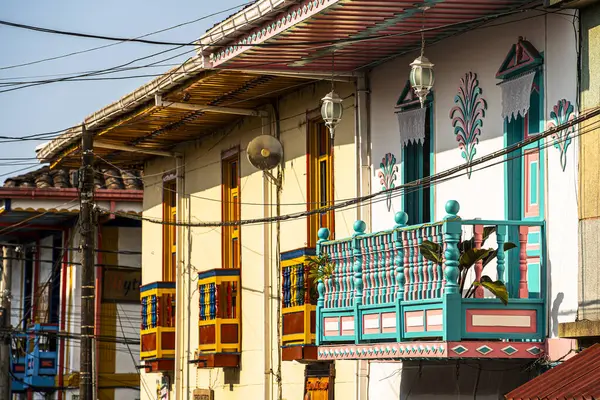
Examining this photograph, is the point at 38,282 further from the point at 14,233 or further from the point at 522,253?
the point at 522,253

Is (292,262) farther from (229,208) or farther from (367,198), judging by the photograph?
(229,208)

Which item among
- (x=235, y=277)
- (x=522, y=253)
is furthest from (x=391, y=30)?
(x=235, y=277)

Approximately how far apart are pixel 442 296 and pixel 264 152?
640 centimetres

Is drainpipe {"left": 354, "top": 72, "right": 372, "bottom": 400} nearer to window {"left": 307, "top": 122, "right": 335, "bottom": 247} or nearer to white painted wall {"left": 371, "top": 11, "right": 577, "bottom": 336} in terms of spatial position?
white painted wall {"left": 371, "top": 11, "right": 577, "bottom": 336}

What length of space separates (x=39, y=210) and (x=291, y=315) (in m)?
15.1

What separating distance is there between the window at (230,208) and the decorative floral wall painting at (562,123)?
8.62m

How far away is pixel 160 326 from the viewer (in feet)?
79.4

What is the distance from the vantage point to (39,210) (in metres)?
32.5

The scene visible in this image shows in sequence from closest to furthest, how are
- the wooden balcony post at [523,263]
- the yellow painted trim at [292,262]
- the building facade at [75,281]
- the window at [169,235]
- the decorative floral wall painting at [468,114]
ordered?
the wooden balcony post at [523,263] → the decorative floral wall painting at [468,114] → the yellow painted trim at [292,262] → the window at [169,235] → the building facade at [75,281]

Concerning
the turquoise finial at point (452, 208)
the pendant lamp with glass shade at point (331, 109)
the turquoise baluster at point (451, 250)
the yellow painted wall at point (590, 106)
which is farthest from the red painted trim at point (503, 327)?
the pendant lamp with glass shade at point (331, 109)

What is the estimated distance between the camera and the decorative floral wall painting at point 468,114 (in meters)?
15.5

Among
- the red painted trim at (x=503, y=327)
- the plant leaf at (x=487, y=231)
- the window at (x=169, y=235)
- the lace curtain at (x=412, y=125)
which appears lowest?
the red painted trim at (x=503, y=327)

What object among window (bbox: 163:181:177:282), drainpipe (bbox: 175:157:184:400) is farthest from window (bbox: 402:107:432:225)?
window (bbox: 163:181:177:282)

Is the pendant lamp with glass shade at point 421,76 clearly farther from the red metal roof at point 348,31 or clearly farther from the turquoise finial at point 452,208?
the turquoise finial at point 452,208
